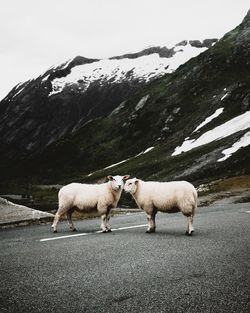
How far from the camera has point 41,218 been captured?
23.7m

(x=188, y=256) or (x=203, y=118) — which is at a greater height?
(x=203, y=118)

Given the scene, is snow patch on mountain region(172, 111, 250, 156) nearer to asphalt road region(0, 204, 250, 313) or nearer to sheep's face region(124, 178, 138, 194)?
sheep's face region(124, 178, 138, 194)

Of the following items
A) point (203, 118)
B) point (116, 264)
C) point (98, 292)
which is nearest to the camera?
point (98, 292)

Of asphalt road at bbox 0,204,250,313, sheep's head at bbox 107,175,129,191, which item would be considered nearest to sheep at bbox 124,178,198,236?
sheep's head at bbox 107,175,129,191

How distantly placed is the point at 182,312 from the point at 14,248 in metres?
7.58

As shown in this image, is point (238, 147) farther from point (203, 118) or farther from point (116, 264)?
point (116, 264)

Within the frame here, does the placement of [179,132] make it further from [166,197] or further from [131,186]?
[166,197]

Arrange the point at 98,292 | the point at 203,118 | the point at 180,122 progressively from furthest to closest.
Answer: the point at 180,122
the point at 203,118
the point at 98,292

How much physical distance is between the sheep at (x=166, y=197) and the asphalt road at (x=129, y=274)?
45.0 inches

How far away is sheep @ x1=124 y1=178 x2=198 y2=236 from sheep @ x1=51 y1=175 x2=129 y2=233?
0.50 metres

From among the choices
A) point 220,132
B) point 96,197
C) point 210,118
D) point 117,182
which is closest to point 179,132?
point 210,118

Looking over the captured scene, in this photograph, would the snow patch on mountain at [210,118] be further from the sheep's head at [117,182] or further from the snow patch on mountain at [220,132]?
the sheep's head at [117,182]

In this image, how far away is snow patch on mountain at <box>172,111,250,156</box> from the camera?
85.5 m

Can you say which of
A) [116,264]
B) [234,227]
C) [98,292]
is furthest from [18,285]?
[234,227]
